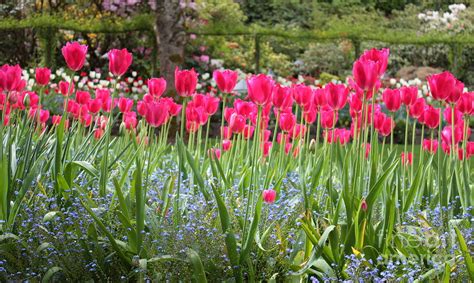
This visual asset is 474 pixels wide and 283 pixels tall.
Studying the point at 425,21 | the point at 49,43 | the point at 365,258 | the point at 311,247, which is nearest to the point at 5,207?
the point at 311,247

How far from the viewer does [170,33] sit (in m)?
8.44

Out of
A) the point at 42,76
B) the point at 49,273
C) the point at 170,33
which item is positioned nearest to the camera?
the point at 49,273

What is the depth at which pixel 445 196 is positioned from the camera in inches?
106

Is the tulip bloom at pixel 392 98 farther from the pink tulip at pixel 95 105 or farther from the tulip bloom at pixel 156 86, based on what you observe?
the pink tulip at pixel 95 105

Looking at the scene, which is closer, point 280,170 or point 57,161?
point 57,161

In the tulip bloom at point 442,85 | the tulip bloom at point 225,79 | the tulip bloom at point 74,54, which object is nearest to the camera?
the tulip bloom at point 442,85

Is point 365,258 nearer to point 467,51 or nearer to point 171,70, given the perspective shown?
point 171,70

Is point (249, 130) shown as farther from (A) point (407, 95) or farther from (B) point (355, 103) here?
(A) point (407, 95)

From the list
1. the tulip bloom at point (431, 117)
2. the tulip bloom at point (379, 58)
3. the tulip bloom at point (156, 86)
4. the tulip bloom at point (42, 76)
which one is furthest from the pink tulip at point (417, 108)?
the tulip bloom at point (42, 76)

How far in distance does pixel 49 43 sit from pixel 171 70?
4.13 meters

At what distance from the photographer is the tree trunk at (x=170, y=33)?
8.38m

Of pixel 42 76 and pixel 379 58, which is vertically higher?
pixel 379 58

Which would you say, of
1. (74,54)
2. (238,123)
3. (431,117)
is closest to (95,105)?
(238,123)

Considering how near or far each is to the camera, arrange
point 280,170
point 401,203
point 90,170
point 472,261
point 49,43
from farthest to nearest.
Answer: point 49,43
point 280,170
point 401,203
point 90,170
point 472,261
